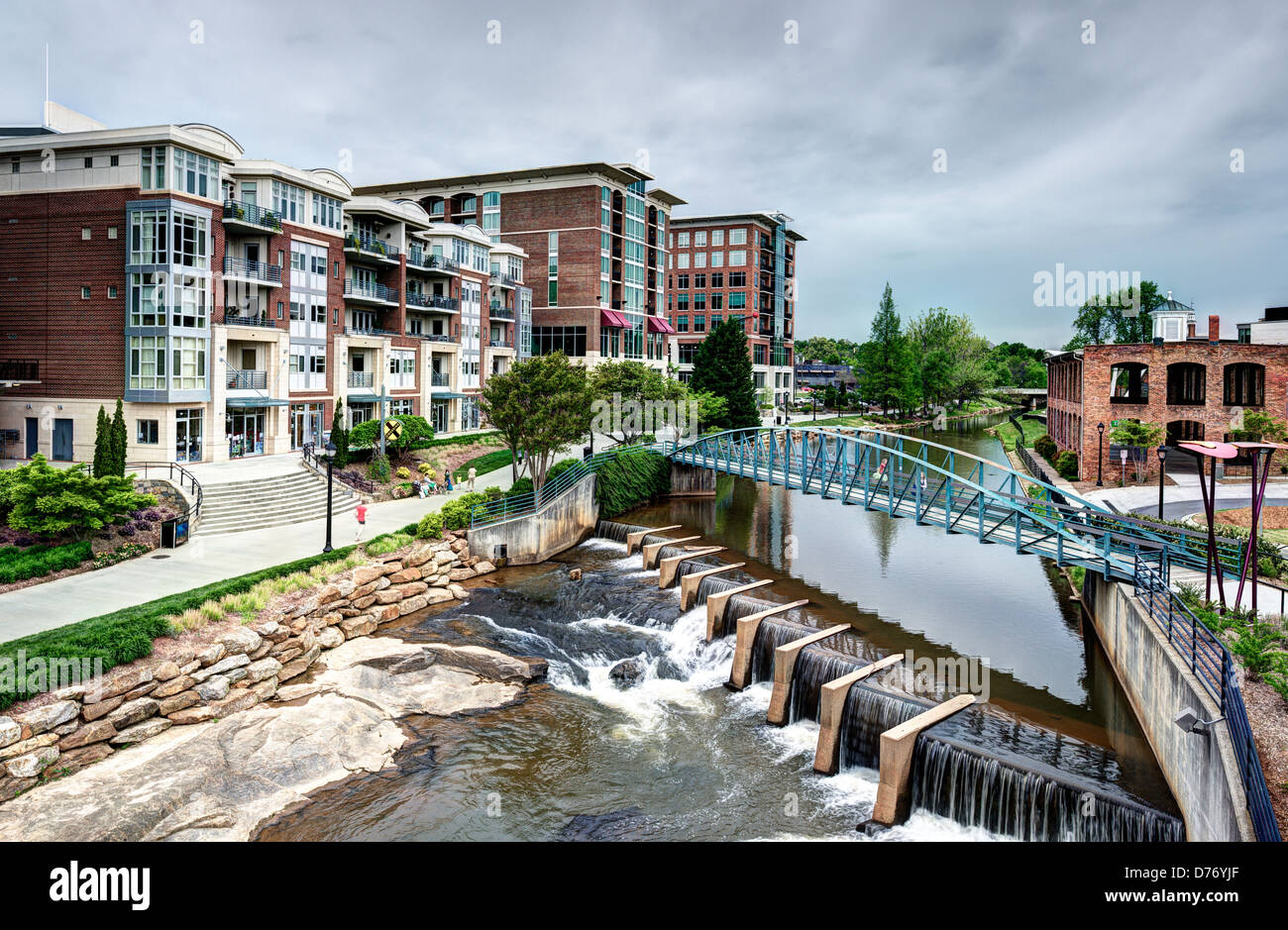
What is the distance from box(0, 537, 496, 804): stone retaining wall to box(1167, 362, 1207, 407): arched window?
37779 millimetres

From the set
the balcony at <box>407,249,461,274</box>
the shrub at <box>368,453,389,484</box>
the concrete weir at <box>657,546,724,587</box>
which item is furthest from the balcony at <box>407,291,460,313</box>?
the concrete weir at <box>657,546,724,587</box>

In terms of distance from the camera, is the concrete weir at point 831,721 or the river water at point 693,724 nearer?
the river water at point 693,724

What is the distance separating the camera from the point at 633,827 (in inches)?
546

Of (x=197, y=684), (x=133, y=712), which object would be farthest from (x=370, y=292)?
(x=133, y=712)

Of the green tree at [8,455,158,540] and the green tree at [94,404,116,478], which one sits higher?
the green tree at [94,404,116,478]

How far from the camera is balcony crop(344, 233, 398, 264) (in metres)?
45.7

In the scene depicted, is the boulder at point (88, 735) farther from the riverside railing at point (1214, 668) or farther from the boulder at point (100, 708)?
the riverside railing at point (1214, 668)

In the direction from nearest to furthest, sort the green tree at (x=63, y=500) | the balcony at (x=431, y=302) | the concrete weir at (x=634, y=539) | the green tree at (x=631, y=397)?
the green tree at (x=63, y=500)
the concrete weir at (x=634, y=539)
the green tree at (x=631, y=397)
the balcony at (x=431, y=302)

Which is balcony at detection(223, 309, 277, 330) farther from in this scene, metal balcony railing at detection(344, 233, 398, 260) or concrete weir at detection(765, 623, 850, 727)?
concrete weir at detection(765, 623, 850, 727)

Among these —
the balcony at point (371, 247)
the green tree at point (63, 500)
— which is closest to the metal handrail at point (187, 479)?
the green tree at point (63, 500)

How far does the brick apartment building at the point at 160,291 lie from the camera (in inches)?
1351

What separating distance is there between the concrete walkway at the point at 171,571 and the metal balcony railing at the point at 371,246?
66.4ft

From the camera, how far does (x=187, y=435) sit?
35.5 m

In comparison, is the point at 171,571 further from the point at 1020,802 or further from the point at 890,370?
the point at 890,370
